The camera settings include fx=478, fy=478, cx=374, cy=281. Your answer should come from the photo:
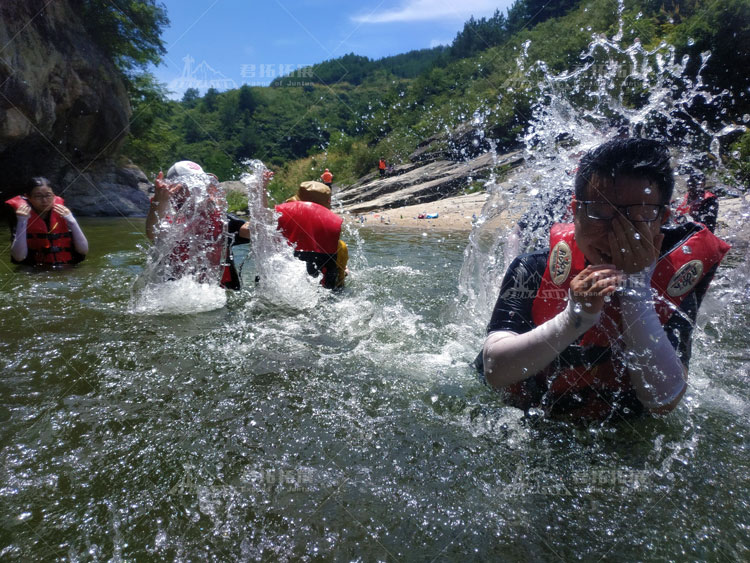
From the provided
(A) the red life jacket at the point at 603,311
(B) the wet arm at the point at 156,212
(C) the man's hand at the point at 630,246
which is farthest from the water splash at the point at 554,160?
(B) the wet arm at the point at 156,212

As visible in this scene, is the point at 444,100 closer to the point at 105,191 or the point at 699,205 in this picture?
Answer: the point at 105,191

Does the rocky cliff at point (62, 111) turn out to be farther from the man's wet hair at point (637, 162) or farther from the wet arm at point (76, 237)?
the man's wet hair at point (637, 162)

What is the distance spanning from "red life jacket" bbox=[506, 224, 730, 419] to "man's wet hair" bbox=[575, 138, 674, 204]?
0.32 m

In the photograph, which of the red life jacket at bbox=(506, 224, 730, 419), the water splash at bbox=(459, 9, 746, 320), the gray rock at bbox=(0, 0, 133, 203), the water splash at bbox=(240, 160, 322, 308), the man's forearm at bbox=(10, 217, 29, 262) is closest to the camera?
the red life jacket at bbox=(506, 224, 730, 419)

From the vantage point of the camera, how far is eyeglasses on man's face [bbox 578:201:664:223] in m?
1.53

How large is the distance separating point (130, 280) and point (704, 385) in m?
5.18

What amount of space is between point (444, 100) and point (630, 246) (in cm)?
3185

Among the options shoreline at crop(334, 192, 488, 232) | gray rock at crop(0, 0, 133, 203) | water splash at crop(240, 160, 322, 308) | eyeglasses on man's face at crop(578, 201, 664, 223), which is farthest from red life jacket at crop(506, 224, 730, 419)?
gray rock at crop(0, 0, 133, 203)

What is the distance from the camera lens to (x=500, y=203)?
4555 mm

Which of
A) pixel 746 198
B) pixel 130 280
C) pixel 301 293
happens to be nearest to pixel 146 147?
pixel 130 280

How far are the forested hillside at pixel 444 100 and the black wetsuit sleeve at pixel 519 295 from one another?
488 centimetres

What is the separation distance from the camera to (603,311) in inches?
70.8

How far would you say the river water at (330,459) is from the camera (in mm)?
1481

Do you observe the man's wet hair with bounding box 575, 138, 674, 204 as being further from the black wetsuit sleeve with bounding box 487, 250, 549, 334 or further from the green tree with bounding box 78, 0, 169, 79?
the green tree with bounding box 78, 0, 169, 79
